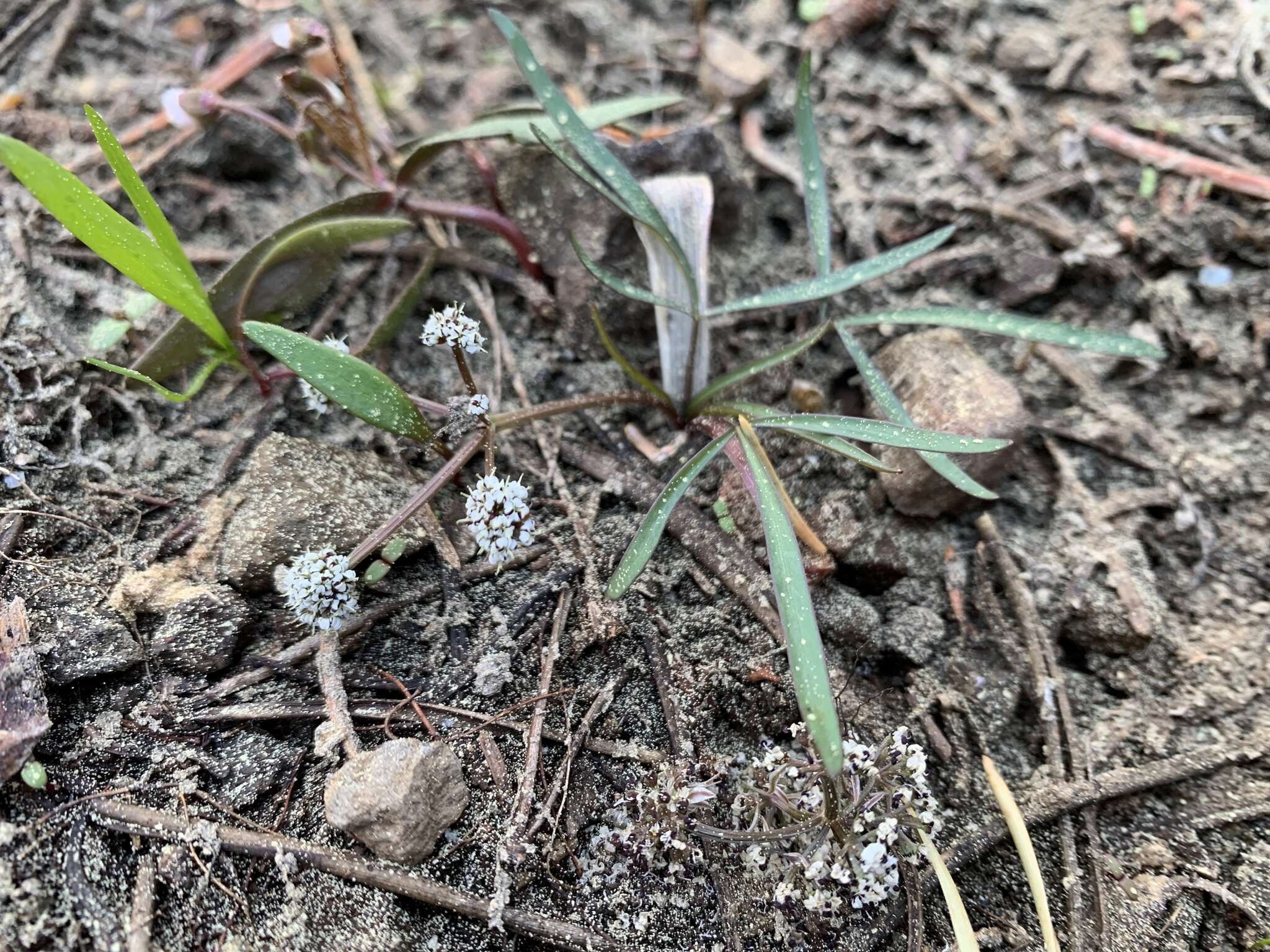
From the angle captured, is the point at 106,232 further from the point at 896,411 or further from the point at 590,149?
the point at 896,411

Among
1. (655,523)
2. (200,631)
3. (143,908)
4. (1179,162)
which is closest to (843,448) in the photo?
(655,523)

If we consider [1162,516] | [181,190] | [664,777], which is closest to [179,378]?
[181,190]

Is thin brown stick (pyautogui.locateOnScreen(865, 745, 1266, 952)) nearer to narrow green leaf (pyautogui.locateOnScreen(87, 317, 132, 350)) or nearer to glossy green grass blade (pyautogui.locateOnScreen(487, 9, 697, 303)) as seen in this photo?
glossy green grass blade (pyautogui.locateOnScreen(487, 9, 697, 303))

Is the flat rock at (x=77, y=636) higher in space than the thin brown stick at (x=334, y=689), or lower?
higher

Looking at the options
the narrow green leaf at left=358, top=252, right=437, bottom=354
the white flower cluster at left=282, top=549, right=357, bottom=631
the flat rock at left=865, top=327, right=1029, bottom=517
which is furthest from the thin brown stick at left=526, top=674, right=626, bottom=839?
the narrow green leaf at left=358, top=252, right=437, bottom=354

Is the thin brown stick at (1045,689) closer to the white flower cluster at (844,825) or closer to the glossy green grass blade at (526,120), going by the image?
the white flower cluster at (844,825)

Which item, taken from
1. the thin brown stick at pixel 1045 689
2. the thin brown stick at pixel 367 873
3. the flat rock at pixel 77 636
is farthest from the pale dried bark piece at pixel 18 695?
the thin brown stick at pixel 1045 689
